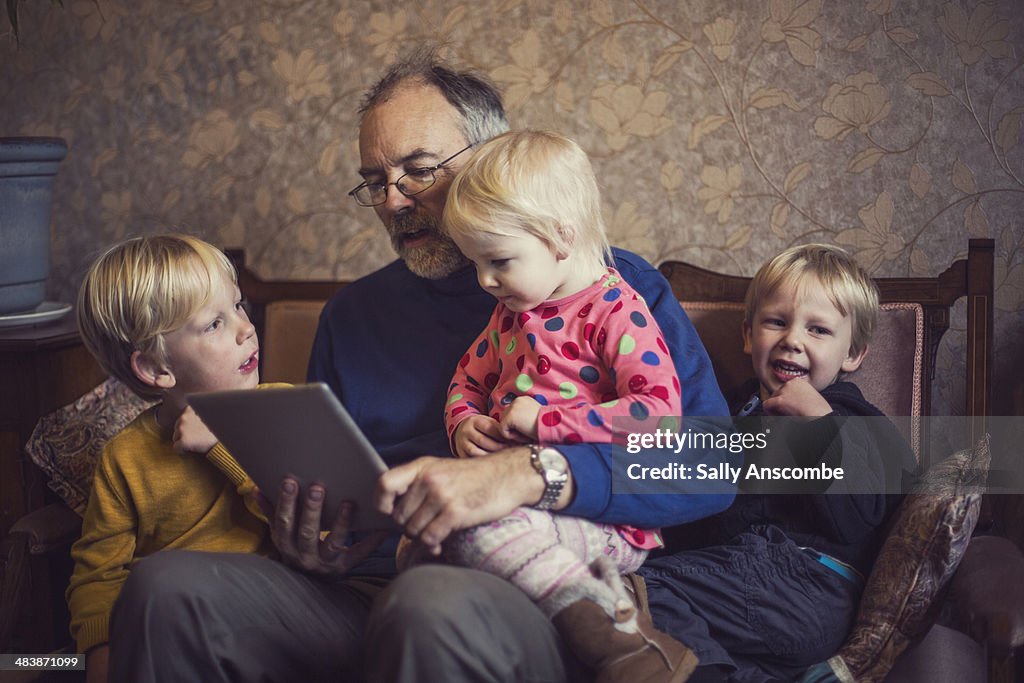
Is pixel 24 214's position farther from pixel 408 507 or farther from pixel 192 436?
pixel 408 507

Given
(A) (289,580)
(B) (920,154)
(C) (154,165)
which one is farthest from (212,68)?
(B) (920,154)

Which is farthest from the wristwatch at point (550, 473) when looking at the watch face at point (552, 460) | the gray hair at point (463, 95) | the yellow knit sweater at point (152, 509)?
the gray hair at point (463, 95)

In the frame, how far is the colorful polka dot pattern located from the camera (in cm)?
133

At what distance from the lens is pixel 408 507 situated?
1.27 meters

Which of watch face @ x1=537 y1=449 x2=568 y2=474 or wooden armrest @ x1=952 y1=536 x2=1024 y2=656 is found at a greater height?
watch face @ x1=537 y1=449 x2=568 y2=474

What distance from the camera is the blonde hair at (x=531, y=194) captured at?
4.46ft

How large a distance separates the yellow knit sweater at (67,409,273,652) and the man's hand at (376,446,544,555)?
356mm

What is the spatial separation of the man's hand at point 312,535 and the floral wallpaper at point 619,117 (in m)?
1.17

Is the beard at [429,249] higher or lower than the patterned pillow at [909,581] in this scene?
higher

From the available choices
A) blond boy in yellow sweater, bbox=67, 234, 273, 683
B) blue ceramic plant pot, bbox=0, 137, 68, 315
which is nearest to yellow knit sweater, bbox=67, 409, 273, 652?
blond boy in yellow sweater, bbox=67, 234, 273, 683

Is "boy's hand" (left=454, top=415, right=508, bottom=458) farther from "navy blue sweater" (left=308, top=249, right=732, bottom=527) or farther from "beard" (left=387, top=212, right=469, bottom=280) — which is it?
"beard" (left=387, top=212, right=469, bottom=280)

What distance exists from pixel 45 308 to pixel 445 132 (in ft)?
3.95

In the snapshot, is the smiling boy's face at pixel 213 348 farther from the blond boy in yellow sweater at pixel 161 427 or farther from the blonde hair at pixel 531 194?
the blonde hair at pixel 531 194

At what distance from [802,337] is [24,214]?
1729mm
